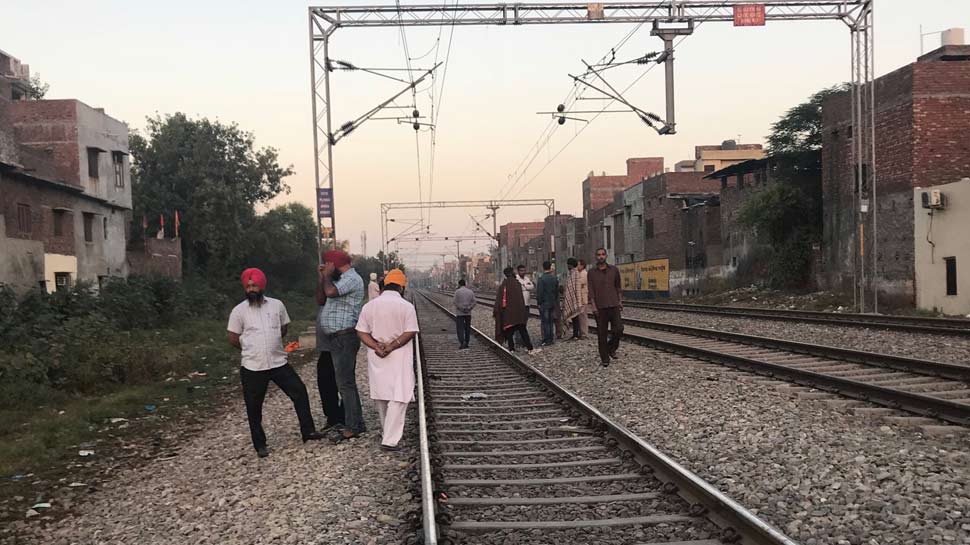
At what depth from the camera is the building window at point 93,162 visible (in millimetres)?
31125

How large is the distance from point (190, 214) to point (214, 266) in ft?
11.6

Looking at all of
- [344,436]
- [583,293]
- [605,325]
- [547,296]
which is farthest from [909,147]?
[344,436]

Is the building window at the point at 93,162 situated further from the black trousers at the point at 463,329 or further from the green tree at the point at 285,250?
the black trousers at the point at 463,329

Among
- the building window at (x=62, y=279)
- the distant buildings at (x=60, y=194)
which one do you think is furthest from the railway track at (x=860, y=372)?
the building window at (x=62, y=279)

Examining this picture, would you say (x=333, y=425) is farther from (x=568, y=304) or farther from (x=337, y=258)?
(x=568, y=304)

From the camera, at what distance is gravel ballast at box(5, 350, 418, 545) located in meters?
4.80

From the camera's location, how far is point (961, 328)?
14914 mm

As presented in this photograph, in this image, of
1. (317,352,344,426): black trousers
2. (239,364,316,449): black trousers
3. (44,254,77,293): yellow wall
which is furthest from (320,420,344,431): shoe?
(44,254,77,293): yellow wall

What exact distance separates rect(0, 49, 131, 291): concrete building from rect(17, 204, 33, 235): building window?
3cm

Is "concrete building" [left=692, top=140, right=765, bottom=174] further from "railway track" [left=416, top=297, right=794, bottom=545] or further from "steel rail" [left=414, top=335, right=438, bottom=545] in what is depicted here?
"steel rail" [left=414, top=335, right=438, bottom=545]

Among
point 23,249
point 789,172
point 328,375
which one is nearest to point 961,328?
point 328,375

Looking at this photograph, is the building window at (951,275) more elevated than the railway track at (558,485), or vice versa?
the building window at (951,275)

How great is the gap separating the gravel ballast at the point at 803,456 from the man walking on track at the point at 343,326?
9.29ft

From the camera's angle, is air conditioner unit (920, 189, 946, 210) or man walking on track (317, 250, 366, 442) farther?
air conditioner unit (920, 189, 946, 210)
